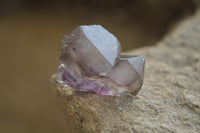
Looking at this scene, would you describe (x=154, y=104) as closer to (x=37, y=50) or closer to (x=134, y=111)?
(x=134, y=111)

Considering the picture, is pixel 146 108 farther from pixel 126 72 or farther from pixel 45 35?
pixel 45 35

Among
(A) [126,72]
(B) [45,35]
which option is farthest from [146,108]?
(B) [45,35]

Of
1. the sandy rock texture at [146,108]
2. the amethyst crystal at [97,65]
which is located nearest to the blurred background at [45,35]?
the sandy rock texture at [146,108]

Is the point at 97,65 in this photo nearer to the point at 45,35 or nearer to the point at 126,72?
the point at 126,72

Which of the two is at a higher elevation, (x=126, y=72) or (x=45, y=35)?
(x=126, y=72)

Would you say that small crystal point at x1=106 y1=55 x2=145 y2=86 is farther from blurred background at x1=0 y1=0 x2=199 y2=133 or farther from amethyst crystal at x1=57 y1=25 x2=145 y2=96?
blurred background at x1=0 y1=0 x2=199 y2=133

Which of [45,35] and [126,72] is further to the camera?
[45,35]
